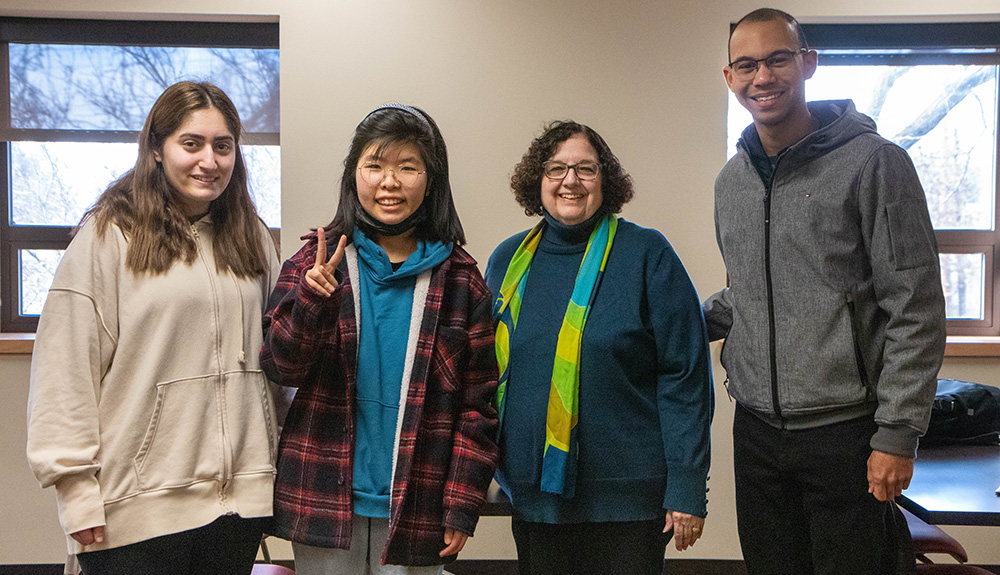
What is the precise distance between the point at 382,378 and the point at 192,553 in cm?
54

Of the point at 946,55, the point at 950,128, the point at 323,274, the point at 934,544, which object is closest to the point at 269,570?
the point at 323,274

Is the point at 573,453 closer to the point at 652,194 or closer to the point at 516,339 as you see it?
the point at 516,339

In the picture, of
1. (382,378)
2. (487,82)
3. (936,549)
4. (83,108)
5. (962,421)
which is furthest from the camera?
(83,108)

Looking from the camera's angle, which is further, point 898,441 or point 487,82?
point 487,82

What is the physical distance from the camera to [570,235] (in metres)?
1.62

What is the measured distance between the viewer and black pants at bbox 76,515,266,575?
4.35 ft

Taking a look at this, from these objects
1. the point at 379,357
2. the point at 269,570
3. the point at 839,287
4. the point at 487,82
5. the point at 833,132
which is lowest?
the point at 269,570

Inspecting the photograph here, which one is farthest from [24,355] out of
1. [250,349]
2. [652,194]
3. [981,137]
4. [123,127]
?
[981,137]

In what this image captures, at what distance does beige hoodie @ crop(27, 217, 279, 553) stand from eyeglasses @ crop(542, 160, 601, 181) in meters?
0.77

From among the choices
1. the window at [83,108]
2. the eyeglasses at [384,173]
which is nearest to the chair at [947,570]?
the eyeglasses at [384,173]

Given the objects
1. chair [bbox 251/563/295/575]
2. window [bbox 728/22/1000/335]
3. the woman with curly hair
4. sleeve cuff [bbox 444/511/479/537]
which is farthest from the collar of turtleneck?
window [bbox 728/22/1000/335]

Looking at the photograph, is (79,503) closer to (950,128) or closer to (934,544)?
(934,544)

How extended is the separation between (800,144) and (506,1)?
1.70 m

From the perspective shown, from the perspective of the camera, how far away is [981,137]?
10.2 feet
